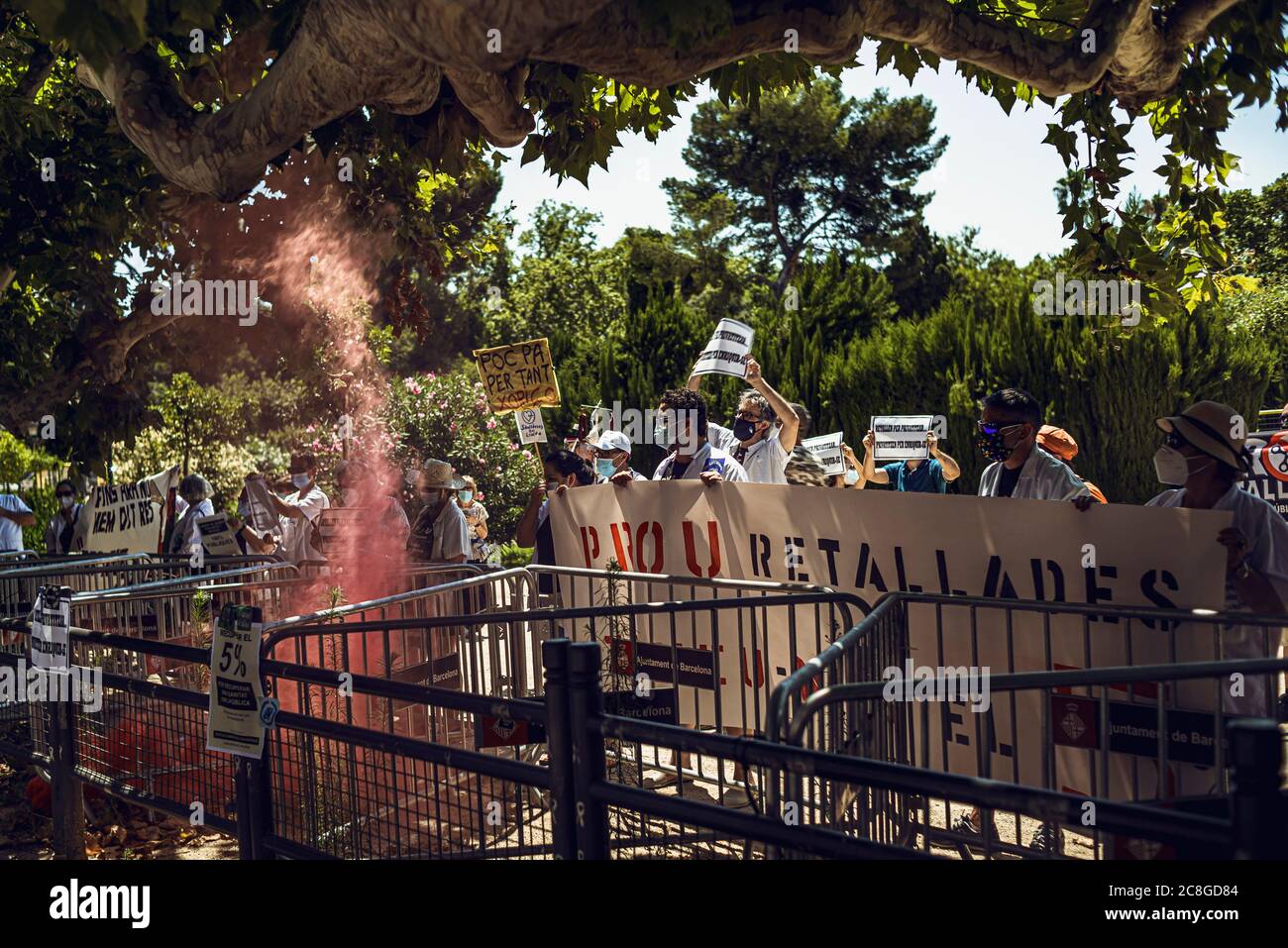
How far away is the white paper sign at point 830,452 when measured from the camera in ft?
35.8

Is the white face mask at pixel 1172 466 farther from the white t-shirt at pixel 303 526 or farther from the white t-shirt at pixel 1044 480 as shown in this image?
the white t-shirt at pixel 303 526

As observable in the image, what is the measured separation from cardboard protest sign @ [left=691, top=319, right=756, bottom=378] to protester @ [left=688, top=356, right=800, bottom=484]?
0.09m

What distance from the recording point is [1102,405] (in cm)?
2159

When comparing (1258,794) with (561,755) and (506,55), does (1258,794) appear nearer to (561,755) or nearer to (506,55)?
(561,755)

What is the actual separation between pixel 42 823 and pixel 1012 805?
662 cm

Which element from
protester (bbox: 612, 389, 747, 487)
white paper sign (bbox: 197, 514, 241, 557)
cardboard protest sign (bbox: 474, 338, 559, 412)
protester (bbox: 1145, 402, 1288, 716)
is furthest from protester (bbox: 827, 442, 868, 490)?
protester (bbox: 1145, 402, 1288, 716)

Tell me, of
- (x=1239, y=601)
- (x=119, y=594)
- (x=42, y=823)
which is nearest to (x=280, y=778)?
(x=119, y=594)

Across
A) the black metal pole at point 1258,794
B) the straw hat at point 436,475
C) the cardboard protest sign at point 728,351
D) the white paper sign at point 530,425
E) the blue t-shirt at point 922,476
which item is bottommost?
the black metal pole at point 1258,794

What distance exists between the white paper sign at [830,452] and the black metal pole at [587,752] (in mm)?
7536

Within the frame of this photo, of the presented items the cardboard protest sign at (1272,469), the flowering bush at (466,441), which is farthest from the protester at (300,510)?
the cardboard protest sign at (1272,469)

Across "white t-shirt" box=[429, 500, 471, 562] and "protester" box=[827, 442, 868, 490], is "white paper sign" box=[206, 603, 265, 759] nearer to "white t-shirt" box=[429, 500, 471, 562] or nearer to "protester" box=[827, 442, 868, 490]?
"white t-shirt" box=[429, 500, 471, 562]

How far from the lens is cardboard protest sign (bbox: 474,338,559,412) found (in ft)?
40.6

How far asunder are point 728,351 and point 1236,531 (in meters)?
5.36
